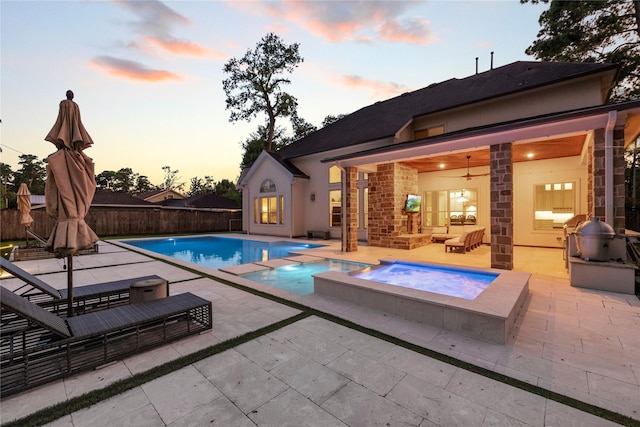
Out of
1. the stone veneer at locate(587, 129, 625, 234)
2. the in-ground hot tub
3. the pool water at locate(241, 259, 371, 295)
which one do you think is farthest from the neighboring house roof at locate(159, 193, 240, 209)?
the stone veneer at locate(587, 129, 625, 234)

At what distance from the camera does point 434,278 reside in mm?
6984

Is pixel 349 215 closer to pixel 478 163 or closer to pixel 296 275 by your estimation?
pixel 296 275

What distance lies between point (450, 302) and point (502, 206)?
16.0ft

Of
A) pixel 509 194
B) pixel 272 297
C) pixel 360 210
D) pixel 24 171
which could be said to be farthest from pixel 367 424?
pixel 24 171

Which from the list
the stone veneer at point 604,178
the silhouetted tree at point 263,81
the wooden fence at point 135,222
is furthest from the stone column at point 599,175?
the wooden fence at point 135,222

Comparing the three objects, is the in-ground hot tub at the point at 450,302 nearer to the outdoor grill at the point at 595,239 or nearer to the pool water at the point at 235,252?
the outdoor grill at the point at 595,239

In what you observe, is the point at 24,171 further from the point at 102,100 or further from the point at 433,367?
the point at 433,367

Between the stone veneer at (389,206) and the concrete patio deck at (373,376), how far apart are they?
794 centimetres

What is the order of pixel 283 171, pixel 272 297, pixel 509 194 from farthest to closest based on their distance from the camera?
pixel 283 171 < pixel 509 194 < pixel 272 297

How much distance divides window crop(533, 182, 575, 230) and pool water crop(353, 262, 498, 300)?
7.83 metres

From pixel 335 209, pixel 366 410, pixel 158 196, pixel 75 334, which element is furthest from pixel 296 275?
pixel 158 196

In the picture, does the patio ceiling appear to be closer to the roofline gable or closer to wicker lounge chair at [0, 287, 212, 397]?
the roofline gable

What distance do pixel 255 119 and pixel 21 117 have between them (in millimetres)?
16827

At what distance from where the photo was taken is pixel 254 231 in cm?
2075
